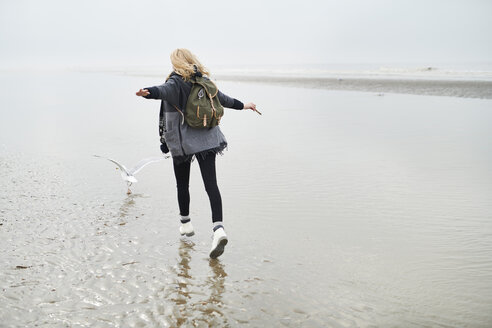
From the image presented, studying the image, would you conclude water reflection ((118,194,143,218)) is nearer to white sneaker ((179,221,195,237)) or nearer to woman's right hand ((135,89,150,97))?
white sneaker ((179,221,195,237))

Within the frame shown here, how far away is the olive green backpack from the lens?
3.96 meters

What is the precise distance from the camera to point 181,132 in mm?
4066

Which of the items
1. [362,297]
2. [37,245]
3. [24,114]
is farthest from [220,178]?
[24,114]

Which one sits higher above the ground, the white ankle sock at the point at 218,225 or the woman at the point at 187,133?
the woman at the point at 187,133

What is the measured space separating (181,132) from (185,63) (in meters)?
0.58

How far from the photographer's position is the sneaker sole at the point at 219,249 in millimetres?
3951

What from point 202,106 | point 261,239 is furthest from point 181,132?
point 261,239

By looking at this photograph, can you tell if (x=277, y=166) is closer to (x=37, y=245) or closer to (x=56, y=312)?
(x=37, y=245)

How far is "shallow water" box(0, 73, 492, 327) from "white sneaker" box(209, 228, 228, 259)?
0.11 metres

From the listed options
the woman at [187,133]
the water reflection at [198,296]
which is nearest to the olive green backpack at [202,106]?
the woman at [187,133]

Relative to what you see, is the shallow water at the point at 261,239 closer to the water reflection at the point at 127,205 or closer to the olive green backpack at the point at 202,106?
the water reflection at the point at 127,205

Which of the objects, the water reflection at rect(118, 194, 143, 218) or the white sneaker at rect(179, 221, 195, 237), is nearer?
the white sneaker at rect(179, 221, 195, 237)

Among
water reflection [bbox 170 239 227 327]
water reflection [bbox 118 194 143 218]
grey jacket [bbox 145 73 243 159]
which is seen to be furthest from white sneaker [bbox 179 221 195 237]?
water reflection [bbox 118 194 143 218]

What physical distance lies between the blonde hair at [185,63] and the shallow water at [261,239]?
158 cm
